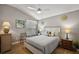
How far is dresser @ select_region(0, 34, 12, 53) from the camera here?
2074 mm

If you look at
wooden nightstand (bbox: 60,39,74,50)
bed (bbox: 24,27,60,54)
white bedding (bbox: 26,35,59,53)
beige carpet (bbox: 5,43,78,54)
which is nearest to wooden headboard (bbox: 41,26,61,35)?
bed (bbox: 24,27,60,54)

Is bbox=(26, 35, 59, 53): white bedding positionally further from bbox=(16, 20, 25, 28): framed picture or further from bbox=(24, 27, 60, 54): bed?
bbox=(16, 20, 25, 28): framed picture

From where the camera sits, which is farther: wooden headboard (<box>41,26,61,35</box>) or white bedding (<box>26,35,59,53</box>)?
wooden headboard (<box>41,26,61,35</box>)

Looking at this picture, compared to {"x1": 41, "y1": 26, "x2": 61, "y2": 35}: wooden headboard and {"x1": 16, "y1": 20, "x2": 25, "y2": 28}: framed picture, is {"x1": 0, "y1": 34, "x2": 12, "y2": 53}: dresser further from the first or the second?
{"x1": 41, "y1": 26, "x2": 61, "y2": 35}: wooden headboard

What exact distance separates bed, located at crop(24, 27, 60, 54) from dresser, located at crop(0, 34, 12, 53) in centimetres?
35

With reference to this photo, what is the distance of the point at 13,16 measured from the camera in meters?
2.07

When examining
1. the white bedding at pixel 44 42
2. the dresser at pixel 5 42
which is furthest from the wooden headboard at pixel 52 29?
the dresser at pixel 5 42

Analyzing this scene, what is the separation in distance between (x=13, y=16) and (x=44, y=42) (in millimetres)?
827

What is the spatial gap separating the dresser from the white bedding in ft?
1.26

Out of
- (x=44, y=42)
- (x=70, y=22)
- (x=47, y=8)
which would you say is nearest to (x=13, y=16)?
(x=47, y=8)

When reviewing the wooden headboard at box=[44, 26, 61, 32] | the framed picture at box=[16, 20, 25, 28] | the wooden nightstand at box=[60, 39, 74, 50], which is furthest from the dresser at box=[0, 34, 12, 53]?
the wooden nightstand at box=[60, 39, 74, 50]

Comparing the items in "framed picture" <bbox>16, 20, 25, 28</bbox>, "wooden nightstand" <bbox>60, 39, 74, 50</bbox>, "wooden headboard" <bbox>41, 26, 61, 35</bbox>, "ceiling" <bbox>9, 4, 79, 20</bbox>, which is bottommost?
"wooden nightstand" <bbox>60, 39, 74, 50</bbox>

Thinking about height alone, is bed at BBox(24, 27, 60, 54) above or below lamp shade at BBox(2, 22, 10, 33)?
below
